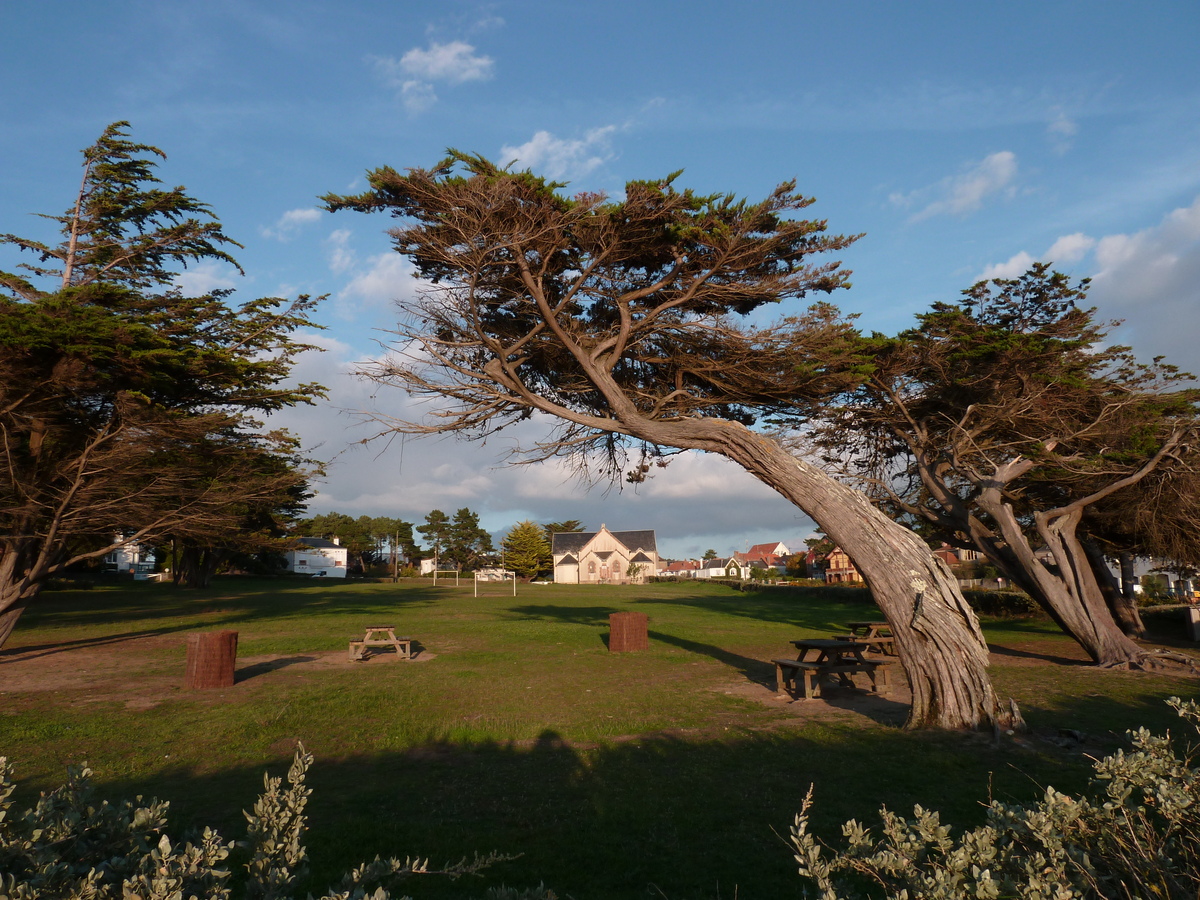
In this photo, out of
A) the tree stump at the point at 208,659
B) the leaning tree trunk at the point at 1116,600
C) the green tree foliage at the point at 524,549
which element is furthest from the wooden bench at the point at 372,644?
the green tree foliage at the point at 524,549

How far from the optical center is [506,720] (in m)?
9.45

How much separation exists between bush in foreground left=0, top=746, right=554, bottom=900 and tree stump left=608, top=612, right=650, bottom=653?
13981mm

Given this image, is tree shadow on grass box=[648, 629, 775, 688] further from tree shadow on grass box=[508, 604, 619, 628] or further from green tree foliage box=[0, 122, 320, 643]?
green tree foliage box=[0, 122, 320, 643]

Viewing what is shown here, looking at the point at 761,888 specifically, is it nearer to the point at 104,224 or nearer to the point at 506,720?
the point at 506,720

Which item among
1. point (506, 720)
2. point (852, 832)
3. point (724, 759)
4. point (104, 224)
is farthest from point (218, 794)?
point (104, 224)

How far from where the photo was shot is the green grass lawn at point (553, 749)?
16.8ft

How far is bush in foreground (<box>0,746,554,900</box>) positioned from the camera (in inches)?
83.0

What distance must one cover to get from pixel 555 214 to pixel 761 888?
27.3 ft

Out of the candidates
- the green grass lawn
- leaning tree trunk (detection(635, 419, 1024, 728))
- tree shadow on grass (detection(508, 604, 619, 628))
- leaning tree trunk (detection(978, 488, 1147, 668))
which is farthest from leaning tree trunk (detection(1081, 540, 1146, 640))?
tree shadow on grass (detection(508, 604, 619, 628))

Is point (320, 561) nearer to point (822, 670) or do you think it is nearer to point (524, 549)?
point (524, 549)

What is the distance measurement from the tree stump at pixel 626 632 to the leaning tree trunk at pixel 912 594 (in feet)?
25.2

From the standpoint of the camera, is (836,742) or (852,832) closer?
(852,832)

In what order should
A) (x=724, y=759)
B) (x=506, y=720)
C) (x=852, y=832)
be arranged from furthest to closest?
(x=506, y=720) < (x=724, y=759) < (x=852, y=832)

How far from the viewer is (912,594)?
339 inches
